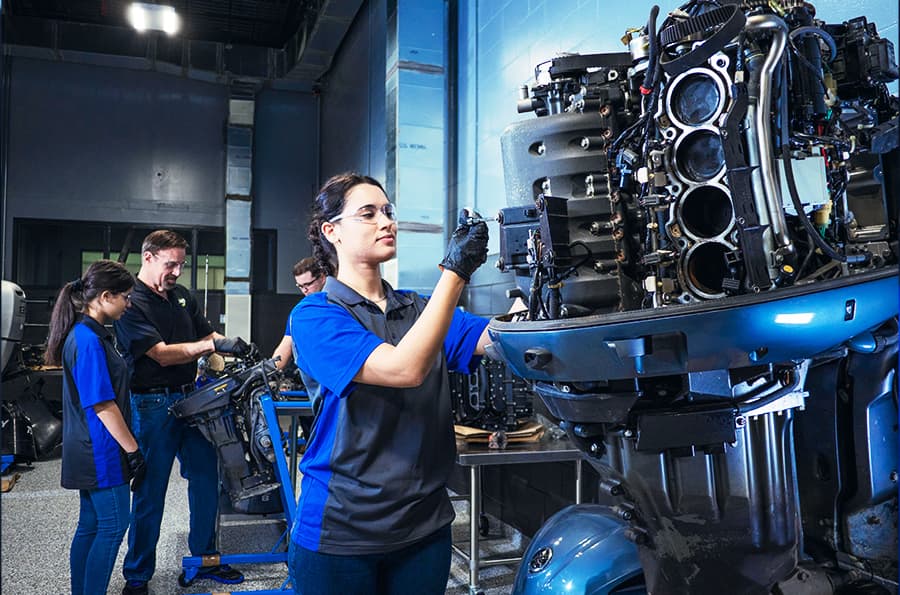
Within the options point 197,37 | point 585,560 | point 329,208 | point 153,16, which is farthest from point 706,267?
point 197,37

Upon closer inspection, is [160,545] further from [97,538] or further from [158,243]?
[158,243]

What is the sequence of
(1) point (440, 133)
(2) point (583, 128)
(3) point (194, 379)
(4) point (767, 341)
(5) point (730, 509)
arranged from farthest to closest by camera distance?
(1) point (440, 133) < (3) point (194, 379) < (2) point (583, 128) < (5) point (730, 509) < (4) point (767, 341)

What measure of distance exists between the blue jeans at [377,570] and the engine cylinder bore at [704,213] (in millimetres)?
887

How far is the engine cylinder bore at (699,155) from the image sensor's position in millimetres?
1342

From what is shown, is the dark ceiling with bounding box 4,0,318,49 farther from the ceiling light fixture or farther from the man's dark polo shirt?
the man's dark polo shirt

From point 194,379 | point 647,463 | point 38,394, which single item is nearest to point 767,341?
point 647,463

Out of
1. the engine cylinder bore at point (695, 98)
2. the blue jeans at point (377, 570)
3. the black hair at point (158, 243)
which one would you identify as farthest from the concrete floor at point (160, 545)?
the engine cylinder bore at point (695, 98)

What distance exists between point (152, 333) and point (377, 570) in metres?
2.30

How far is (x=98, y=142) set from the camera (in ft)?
30.9

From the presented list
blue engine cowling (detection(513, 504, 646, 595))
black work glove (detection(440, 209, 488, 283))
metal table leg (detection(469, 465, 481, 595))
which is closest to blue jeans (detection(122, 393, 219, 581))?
metal table leg (detection(469, 465, 481, 595))

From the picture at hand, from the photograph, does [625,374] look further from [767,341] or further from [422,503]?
[422,503]

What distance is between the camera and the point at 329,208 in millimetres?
1745

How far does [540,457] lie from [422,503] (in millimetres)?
1692

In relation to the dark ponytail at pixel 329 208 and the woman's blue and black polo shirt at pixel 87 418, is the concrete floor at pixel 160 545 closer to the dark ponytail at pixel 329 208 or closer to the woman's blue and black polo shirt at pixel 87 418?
the woman's blue and black polo shirt at pixel 87 418
